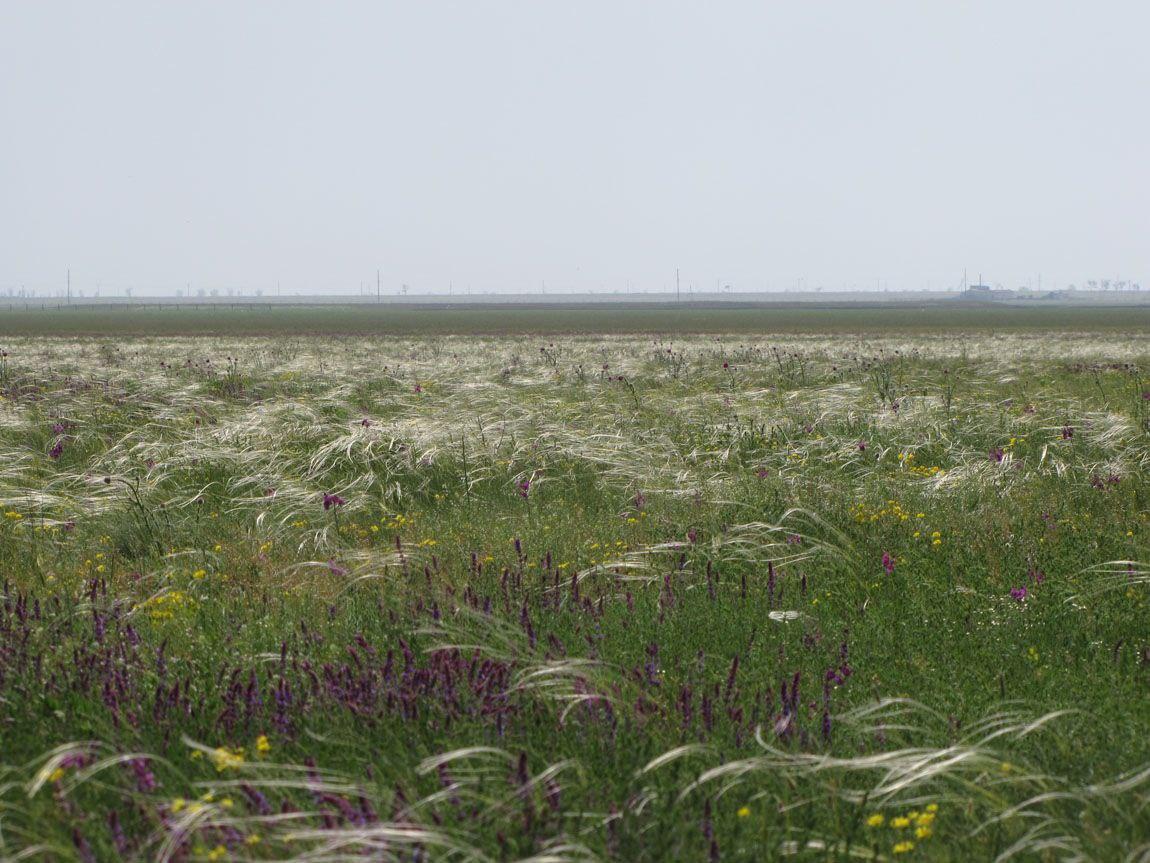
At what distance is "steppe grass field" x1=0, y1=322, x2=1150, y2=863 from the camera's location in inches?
104

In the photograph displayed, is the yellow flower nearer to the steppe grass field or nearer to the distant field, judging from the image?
the steppe grass field

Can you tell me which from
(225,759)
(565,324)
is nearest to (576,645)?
(225,759)

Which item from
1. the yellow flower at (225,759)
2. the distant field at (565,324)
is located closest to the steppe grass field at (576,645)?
the yellow flower at (225,759)

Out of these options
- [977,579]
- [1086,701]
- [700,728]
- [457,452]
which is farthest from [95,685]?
[457,452]

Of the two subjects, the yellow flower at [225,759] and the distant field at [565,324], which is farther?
the distant field at [565,324]

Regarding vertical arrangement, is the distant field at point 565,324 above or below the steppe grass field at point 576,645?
above

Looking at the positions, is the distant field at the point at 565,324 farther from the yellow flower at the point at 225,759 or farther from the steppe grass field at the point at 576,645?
the yellow flower at the point at 225,759

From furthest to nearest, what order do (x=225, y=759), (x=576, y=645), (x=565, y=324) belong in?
(x=565, y=324) < (x=576, y=645) < (x=225, y=759)

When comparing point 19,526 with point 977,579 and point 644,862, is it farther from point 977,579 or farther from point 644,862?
point 977,579

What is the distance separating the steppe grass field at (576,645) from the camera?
265 cm

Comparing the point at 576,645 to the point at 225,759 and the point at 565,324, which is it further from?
the point at 565,324

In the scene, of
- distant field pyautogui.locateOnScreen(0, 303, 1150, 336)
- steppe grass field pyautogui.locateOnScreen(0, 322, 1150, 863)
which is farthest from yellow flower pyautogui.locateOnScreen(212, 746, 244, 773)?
distant field pyautogui.locateOnScreen(0, 303, 1150, 336)

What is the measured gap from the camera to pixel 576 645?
4.20 m

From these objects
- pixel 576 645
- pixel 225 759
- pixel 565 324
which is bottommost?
pixel 576 645
